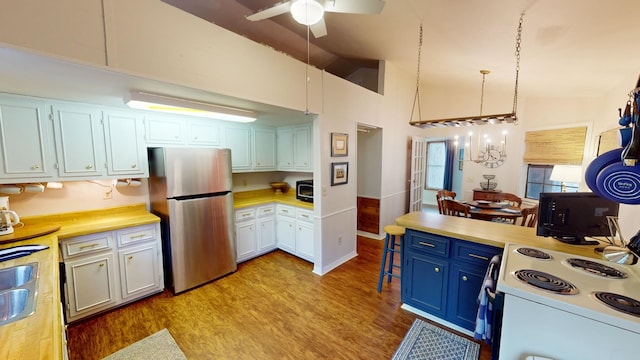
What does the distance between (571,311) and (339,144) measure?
2725 millimetres

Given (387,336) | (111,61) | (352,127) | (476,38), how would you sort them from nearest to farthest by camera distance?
(111,61)
(387,336)
(476,38)
(352,127)

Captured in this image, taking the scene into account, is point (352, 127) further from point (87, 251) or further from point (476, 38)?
point (87, 251)

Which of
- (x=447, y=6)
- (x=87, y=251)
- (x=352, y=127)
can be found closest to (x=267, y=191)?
(x=352, y=127)

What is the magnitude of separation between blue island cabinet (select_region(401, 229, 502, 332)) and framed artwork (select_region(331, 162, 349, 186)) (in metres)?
1.30

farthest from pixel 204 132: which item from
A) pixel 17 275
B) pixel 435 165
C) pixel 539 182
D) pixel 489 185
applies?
pixel 435 165

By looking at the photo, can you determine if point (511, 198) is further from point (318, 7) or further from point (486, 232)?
point (318, 7)

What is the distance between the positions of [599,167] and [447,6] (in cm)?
184

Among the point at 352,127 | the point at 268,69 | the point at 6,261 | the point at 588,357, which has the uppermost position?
the point at 268,69

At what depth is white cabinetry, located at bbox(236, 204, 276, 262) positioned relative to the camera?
353 cm

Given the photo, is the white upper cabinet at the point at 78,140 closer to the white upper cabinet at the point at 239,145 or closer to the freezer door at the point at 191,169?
the freezer door at the point at 191,169

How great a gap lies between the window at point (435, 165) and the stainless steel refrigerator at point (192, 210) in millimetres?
6323

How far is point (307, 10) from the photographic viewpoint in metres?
1.81

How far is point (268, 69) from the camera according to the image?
7.95ft

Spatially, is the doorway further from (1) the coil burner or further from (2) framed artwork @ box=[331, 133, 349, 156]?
(1) the coil burner
